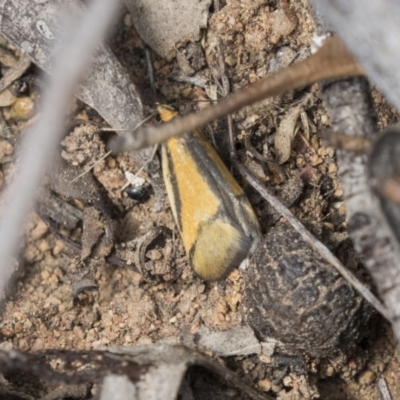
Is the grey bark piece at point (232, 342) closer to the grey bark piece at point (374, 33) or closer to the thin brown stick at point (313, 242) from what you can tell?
the thin brown stick at point (313, 242)

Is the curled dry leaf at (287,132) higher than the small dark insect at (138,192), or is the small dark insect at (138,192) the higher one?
the small dark insect at (138,192)

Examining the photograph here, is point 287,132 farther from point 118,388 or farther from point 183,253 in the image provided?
point 118,388

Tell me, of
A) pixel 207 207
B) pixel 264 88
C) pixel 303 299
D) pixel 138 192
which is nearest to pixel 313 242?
pixel 303 299

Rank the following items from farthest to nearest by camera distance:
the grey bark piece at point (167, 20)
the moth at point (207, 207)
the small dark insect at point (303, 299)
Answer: the grey bark piece at point (167, 20)
the moth at point (207, 207)
the small dark insect at point (303, 299)

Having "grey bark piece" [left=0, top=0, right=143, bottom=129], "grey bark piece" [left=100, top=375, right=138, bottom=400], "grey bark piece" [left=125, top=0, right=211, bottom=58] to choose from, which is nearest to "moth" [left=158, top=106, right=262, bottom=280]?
"grey bark piece" [left=0, top=0, right=143, bottom=129]

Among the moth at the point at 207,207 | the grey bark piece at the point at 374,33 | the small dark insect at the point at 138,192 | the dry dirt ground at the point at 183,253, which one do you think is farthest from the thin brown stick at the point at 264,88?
the small dark insect at the point at 138,192

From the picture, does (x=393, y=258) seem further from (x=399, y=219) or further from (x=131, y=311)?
(x=131, y=311)
